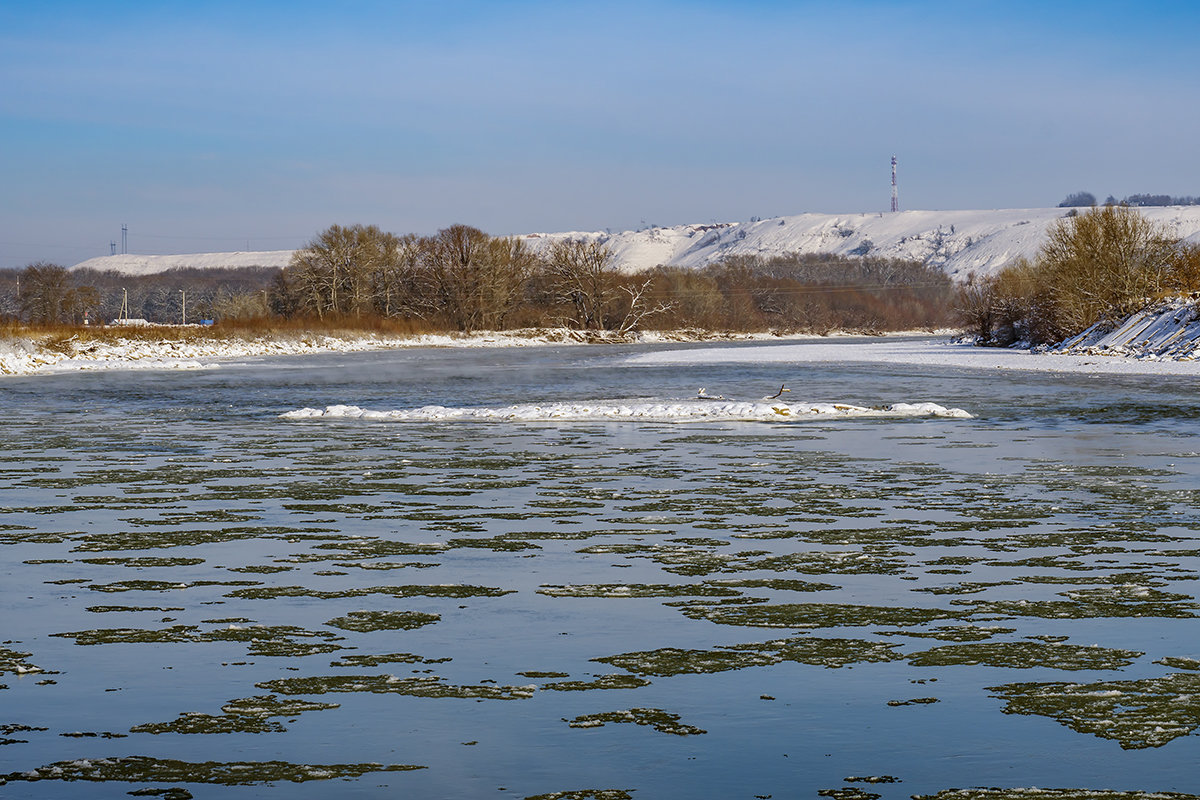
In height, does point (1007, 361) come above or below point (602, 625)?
above

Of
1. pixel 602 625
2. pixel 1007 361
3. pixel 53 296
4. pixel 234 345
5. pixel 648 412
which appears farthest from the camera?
pixel 53 296

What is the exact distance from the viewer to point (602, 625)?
6824mm

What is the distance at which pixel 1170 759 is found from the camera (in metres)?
4.62

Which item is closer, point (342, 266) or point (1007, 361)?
point (1007, 361)

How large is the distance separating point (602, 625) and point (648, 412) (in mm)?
15477

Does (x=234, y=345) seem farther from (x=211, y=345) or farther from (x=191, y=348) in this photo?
(x=191, y=348)

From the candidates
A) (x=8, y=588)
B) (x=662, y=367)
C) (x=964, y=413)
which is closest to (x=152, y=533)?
(x=8, y=588)

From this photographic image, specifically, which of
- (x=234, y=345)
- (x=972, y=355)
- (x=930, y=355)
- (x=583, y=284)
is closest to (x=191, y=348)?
(x=234, y=345)

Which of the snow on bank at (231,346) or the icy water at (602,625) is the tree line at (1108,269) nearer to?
the snow on bank at (231,346)

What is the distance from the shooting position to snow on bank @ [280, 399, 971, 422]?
2162cm

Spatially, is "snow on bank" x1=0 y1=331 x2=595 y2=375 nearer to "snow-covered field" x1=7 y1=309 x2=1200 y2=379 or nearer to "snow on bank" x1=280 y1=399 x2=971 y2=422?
"snow-covered field" x1=7 y1=309 x2=1200 y2=379

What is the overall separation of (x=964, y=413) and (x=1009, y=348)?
4097 centimetres

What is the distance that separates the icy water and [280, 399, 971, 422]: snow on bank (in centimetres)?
580

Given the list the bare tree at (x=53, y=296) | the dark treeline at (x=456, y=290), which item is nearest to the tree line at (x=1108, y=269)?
the dark treeline at (x=456, y=290)
